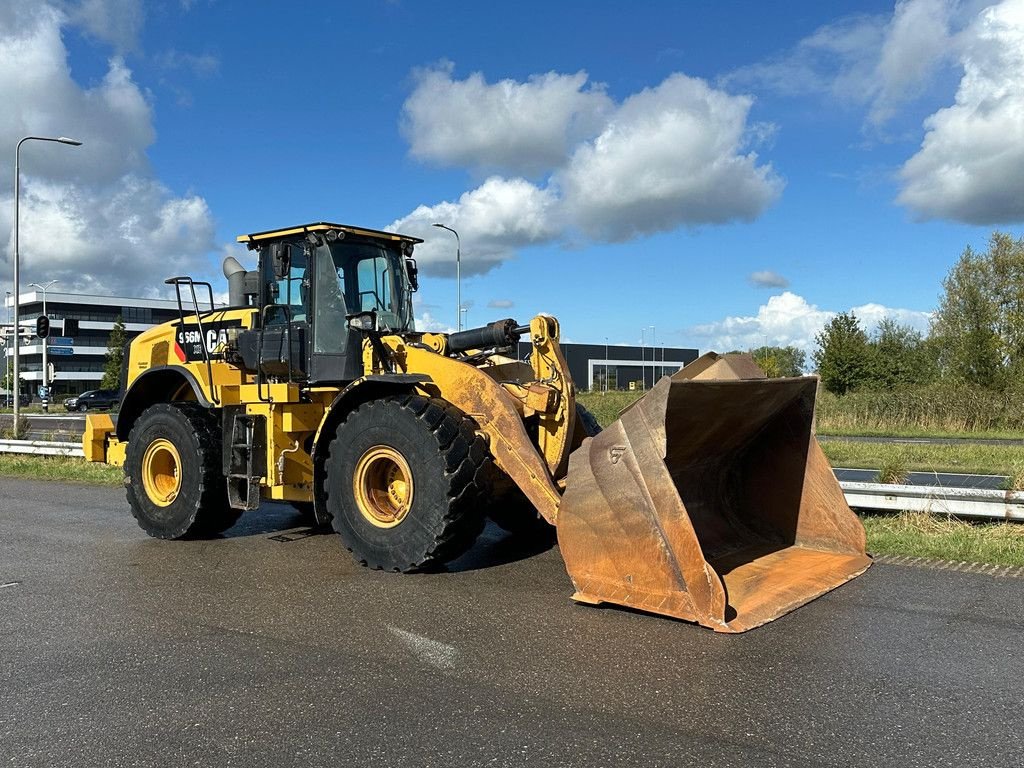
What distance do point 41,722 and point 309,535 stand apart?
458 centimetres

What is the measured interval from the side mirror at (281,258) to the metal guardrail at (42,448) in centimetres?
925

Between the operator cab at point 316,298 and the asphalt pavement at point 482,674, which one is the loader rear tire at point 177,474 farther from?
the asphalt pavement at point 482,674

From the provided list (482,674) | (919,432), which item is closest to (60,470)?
(482,674)

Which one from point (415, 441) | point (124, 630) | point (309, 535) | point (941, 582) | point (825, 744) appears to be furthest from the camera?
point (309, 535)

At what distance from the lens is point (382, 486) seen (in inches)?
273

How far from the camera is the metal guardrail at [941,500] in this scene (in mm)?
7520

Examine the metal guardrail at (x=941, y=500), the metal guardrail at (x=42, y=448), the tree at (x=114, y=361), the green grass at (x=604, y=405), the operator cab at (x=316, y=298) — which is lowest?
the metal guardrail at (x=941, y=500)

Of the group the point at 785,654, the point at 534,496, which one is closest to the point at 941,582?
the point at 785,654

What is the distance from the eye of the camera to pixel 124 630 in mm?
5281

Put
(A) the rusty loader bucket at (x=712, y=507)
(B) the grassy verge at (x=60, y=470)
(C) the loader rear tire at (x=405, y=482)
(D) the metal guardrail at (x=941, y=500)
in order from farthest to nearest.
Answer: (B) the grassy verge at (x=60, y=470), (D) the metal guardrail at (x=941, y=500), (C) the loader rear tire at (x=405, y=482), (A) the rusty loader bucket at (x=712, y=507)

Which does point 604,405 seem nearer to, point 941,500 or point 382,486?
point 941,500

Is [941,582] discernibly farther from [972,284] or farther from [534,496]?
[972,284]

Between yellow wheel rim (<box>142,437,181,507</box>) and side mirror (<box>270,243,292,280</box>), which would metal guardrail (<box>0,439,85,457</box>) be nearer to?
yellow wheel rim (<box>142,437,181,507</box>)

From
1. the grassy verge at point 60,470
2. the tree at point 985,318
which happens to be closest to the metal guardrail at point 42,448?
the grassy verge at point 60,470
